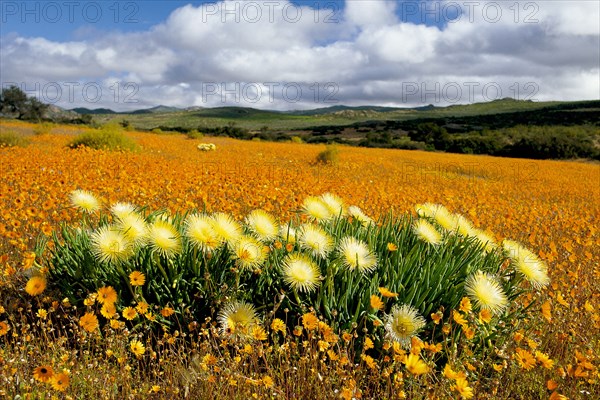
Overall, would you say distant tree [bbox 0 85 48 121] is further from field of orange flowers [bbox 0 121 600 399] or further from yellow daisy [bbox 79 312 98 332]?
yellow daisy [bbox 79 312 98 332]

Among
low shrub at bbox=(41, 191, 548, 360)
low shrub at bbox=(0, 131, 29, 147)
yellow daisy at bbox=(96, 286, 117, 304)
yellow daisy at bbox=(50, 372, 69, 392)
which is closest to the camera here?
yellow daisy at bbox=(50, 372, 69, 392)

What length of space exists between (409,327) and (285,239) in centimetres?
101

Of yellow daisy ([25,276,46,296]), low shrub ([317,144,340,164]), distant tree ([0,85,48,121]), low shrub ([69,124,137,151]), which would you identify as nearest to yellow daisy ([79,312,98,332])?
yellow daisy ([25,276,46,296])

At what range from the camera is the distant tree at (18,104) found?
57.8 metres

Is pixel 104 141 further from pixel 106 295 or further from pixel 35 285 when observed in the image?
pixel 106 295

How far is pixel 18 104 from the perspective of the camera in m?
58.8

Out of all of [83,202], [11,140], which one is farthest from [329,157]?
[83,202]

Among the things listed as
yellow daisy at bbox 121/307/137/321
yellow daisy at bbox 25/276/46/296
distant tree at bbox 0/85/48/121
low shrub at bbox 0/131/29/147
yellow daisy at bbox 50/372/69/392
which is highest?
distant tree at bbox 0/85/48/121

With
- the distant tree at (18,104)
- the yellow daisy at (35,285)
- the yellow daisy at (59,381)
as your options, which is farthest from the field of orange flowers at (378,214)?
the distant tree at (18,104)

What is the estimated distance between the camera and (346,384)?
7.25ft

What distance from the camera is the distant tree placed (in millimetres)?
57781

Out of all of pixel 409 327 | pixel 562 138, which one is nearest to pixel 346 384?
Result: pixel 409 327

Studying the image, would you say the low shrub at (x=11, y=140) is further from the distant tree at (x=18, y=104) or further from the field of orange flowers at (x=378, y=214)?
the distant tree at (x=18, y=104)

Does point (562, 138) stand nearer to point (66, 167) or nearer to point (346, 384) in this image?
point (66, 167)
